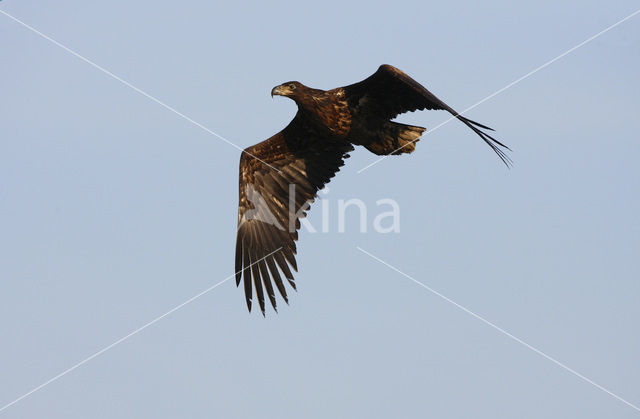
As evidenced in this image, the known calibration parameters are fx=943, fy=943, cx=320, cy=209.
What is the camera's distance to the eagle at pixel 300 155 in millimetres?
11242

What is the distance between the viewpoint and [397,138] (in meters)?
11.5

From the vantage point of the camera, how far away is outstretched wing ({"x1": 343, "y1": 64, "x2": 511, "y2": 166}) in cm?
1052

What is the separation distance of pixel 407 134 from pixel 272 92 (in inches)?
67.5

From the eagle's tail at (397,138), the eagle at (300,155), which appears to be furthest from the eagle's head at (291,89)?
the eagle's tail at (397,138)

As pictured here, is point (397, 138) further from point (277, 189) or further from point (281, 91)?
point (277, 189)

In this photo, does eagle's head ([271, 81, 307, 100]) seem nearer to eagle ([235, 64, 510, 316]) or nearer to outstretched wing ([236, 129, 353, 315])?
eagle ([235, 64, 510, 316])

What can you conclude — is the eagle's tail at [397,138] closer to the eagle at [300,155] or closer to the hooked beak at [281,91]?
the eagle at [300,155]

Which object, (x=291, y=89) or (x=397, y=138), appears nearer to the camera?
(x=291, y=89)

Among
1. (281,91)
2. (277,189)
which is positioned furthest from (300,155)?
(281,91)

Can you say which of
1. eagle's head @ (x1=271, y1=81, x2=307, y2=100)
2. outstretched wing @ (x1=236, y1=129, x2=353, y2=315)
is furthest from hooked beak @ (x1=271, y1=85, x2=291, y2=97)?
outstretched wing @ (x1=236, y1=129, x2=353, y2=315)

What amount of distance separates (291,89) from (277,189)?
1805 mm

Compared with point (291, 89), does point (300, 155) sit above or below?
below

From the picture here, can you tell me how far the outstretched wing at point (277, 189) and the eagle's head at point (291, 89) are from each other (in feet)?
3.65

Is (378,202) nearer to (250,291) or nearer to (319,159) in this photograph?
(319,159)
